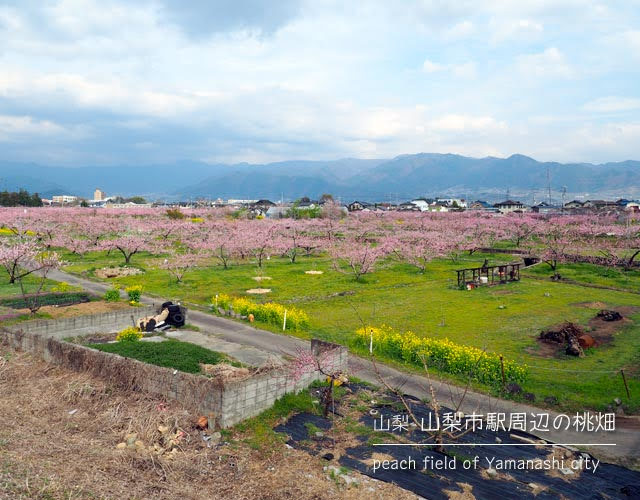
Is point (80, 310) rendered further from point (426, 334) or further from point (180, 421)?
point (426, 334)

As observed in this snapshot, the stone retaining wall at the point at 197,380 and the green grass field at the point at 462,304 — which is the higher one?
the stone retaining wall at the point at 197,380

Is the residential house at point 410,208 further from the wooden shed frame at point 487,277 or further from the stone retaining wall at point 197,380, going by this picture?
the stone retaining wall at point 197,380

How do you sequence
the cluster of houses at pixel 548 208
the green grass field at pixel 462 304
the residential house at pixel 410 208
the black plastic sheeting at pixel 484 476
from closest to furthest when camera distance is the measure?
the black plastic sheeting at pixel 484 476 → the green grass field at pixel 462 304 → the cluster of houses at pixel 548 208 → the residential house at pixel 410 208

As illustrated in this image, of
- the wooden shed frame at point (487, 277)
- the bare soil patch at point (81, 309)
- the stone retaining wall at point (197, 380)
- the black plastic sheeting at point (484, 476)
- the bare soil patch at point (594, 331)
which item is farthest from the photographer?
the wooden shed frame at point (487, 277)

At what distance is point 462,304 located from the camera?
27.8 meters

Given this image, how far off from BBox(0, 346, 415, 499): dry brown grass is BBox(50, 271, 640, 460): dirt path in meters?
4.24

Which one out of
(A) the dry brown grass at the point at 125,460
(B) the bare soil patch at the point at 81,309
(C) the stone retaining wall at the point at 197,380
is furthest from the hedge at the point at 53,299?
(A) the dry brown grass at the point at 125,460

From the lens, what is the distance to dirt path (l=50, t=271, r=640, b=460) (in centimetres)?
1190

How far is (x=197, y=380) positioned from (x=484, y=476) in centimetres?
725

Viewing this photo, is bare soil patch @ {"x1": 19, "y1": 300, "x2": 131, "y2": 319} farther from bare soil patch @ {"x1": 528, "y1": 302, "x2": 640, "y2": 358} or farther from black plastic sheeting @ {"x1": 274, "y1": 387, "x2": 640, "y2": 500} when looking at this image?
bare soil patch @ {"x1": 528, "y1": 302, "x2": 640, "y2": 358}

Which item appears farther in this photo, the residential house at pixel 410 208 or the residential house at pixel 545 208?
the residential house at pixel 410 208

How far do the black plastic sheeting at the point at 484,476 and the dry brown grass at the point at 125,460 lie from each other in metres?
0.51

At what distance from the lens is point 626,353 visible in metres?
18.7

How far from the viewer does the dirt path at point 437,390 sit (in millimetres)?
11898
